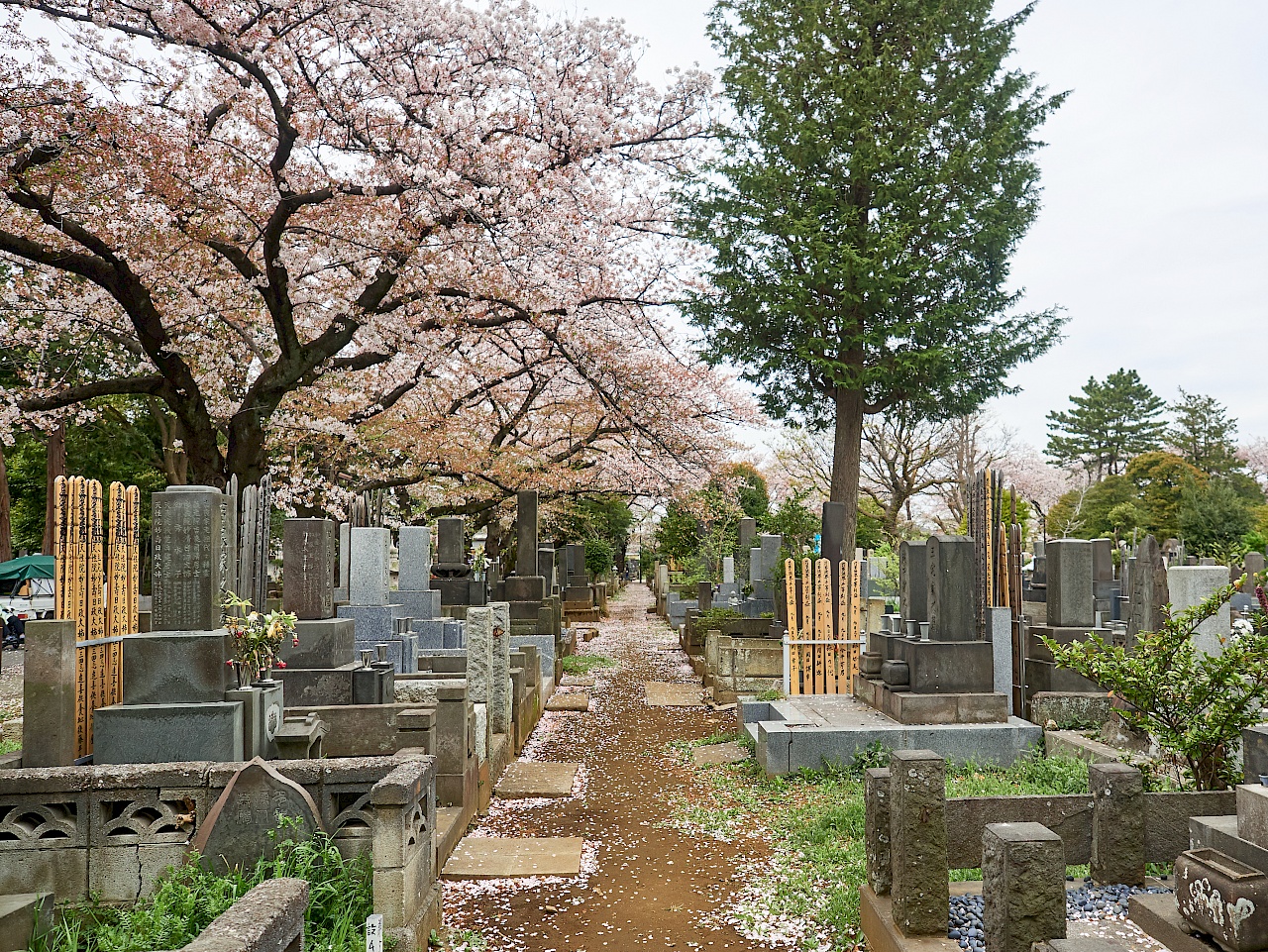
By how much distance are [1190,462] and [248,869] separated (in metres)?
46.6

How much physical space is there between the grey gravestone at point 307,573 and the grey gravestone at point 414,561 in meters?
4.67

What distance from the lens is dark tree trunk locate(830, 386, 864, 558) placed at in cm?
1750

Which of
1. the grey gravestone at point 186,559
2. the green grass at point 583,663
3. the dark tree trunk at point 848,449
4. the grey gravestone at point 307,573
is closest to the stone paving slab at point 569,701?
the green grass at point 583,663

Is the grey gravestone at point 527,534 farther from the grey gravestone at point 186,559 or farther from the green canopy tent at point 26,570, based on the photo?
the grey gravestone at point 186,559

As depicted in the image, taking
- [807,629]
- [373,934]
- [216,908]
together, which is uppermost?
[807,629]

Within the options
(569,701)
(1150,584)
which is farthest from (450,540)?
(1150,584)

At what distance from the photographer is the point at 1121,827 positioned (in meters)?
4.61

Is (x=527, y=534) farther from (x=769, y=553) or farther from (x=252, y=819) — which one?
(x=252, y=819)

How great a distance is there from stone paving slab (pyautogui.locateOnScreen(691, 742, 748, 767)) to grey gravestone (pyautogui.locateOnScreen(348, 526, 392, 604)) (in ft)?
15.6

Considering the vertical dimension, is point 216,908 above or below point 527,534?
below

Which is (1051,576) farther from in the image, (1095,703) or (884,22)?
(884,22)

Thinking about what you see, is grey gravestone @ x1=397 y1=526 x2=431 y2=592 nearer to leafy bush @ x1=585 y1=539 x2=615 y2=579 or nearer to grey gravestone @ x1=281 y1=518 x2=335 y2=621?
grey gravestone @ x1=281 y1=518 x2=335 y2=621

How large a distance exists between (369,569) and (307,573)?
286 cm

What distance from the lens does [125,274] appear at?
9.40 metres
